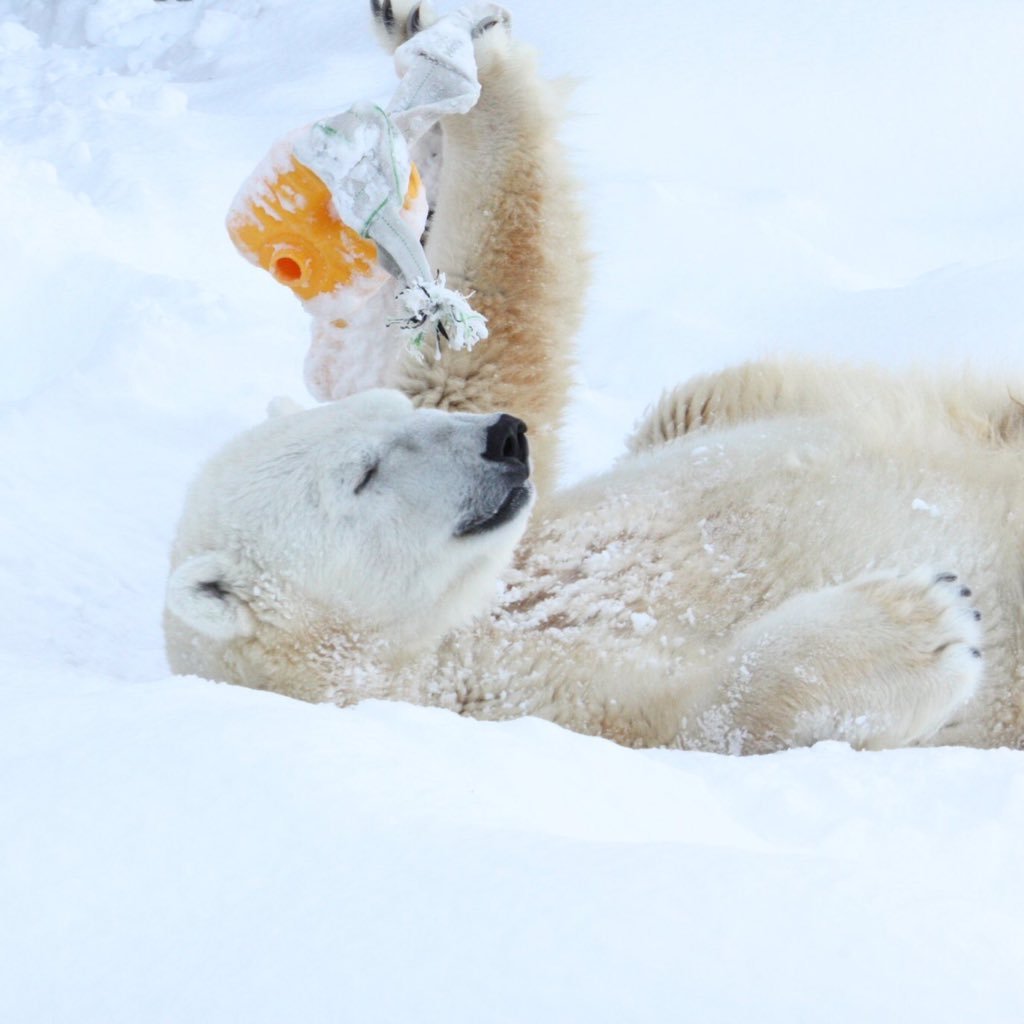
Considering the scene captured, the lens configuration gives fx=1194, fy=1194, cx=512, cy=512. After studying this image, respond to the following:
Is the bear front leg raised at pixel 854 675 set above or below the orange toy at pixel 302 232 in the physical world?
below

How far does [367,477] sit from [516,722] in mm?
638

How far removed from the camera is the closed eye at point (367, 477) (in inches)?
80.4

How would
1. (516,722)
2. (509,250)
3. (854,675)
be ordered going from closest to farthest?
(516,722), (854,675), (509,250)

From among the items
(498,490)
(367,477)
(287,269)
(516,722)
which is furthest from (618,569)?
(287,269)

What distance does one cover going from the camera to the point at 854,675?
73.4 inches

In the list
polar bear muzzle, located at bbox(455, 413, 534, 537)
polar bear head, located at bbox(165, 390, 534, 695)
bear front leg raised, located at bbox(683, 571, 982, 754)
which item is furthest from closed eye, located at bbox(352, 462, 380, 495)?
bear front leg raised, located at bbox(683, 571, 982, 754)

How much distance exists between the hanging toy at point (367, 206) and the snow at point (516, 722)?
56 centimetres

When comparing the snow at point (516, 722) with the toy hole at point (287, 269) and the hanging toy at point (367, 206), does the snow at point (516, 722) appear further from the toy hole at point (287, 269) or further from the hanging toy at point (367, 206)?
the toy hole at point (287, 269)

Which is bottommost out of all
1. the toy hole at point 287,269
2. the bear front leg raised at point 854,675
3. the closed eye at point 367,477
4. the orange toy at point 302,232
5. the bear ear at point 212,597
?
the bear front leg raised at point 854,675

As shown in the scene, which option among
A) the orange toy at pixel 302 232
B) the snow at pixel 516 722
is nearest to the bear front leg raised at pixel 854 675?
the snow at pixel 516 722

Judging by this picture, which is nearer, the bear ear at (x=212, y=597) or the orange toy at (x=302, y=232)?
the bear ear at (x=212, y=597)

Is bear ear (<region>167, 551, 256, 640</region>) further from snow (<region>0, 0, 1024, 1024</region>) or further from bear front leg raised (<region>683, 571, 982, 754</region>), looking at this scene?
bear front leg raised (<region>683, 571, 982, 754</region>)

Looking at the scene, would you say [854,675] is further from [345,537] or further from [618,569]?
[345,537]

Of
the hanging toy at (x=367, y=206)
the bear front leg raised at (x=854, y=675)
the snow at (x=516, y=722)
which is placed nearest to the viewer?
the snow at (x=516, y=722)
